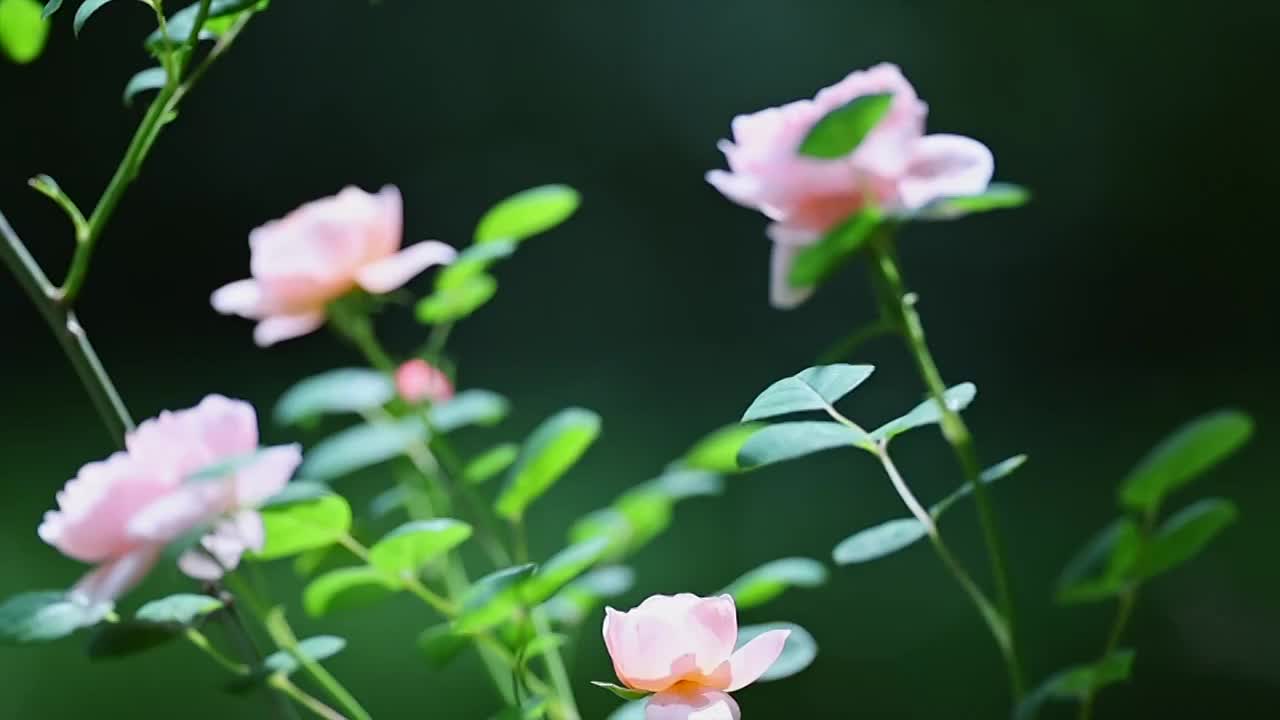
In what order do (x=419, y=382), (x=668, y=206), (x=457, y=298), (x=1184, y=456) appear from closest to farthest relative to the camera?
(x=1184, y=456) → (x=457, y=298) → (x=419, y=382) → (x=668, y=206)

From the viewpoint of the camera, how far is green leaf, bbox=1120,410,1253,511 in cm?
32

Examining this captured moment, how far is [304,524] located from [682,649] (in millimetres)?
151

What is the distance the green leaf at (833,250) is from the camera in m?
0.34

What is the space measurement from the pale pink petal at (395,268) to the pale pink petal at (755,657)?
0.64 ft

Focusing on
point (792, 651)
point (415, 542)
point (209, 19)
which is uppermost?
point (209, 19)

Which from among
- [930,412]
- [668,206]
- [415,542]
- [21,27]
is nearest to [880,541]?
[930,412]

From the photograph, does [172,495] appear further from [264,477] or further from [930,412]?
[930,412]

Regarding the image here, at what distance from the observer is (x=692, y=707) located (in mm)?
363

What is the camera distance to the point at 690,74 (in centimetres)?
289

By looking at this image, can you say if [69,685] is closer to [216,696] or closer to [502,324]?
[216,696]

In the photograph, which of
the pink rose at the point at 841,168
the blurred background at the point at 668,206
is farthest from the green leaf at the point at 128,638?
the blurred background at the point at 668,206

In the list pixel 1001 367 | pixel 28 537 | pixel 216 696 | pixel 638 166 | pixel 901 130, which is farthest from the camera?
pixel 638 166

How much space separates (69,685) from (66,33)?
153cm

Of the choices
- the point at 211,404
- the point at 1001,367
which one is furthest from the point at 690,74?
the point at 211,404
